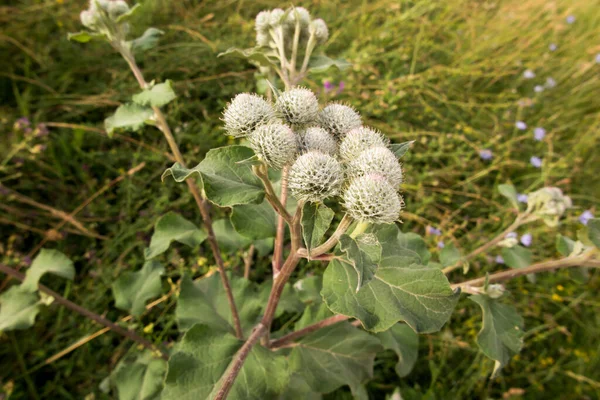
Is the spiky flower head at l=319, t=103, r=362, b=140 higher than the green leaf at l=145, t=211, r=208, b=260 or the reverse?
higher

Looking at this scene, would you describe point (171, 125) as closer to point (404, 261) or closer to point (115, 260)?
point (115, 260)

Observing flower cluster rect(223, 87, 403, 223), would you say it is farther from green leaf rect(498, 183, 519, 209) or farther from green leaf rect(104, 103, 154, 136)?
green leaf rect(498, 183, 519, 209)

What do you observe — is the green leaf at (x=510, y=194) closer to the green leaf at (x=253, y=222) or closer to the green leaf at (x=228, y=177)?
the green leaf at (x=253, y=222)

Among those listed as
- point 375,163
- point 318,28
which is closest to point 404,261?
point 375,163

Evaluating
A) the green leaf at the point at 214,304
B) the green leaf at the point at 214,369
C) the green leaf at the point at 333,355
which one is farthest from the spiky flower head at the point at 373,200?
the green leaf at the point at 214,304

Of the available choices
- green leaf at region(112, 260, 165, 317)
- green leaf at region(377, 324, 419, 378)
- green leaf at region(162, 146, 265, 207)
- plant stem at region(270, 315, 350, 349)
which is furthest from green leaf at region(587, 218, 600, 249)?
green leaf at region(112, 260, 165, 317)

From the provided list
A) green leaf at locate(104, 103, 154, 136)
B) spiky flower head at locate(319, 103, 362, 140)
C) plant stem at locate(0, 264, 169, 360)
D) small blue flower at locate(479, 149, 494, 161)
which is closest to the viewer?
spiky flower head at locate(319, 103, 362, 140)

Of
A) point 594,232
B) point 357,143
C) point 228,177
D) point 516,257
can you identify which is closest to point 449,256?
point 516,257

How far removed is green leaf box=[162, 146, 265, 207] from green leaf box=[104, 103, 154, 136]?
0.71 m

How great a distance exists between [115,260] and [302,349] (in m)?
1.74

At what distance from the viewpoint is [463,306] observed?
111 inches

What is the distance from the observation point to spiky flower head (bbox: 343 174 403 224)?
113 cm

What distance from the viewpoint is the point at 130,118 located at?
1.84m

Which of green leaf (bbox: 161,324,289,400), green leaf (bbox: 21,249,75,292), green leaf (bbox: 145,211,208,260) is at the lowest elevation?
green leaf (bbox: 161,324,289,400)
